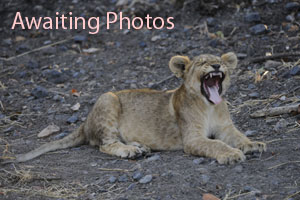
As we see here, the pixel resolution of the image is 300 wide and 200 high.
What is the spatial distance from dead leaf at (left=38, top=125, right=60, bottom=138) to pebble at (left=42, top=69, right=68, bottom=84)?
2186 millimetres

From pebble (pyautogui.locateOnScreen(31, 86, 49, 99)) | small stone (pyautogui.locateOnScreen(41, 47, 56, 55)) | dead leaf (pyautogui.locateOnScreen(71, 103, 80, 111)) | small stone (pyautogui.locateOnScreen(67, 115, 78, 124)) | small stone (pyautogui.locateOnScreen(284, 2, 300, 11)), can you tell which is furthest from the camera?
small stone (pyautogui.locateOnScreen(41, 47, 56, 55))

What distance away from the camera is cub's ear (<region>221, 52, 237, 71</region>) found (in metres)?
6.61

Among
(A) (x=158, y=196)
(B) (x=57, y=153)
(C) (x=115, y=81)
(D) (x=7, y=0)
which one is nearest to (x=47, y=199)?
(A) (x=158, y=196)

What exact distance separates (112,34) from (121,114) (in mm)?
4700

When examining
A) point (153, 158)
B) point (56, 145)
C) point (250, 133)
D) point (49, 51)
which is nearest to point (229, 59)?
point (250, 133)

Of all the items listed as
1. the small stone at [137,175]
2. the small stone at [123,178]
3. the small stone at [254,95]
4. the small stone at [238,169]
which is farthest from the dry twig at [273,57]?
the small stone at [123,178]

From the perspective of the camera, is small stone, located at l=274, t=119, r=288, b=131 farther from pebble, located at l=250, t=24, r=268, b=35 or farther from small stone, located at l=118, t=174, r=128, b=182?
pebble, located at l=250, t=24, r=268, b=35

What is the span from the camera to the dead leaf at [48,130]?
25.7 feet

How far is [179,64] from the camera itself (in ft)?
22.1

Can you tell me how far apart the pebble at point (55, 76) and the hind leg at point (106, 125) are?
3.03 metres

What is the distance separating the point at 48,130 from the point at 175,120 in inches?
88.8

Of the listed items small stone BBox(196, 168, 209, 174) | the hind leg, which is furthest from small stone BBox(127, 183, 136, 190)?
the hind leg

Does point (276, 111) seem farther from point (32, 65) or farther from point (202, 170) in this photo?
point (32, 65)

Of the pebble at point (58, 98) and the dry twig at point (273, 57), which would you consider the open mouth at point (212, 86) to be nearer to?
the dry twig at point (273, 57)
